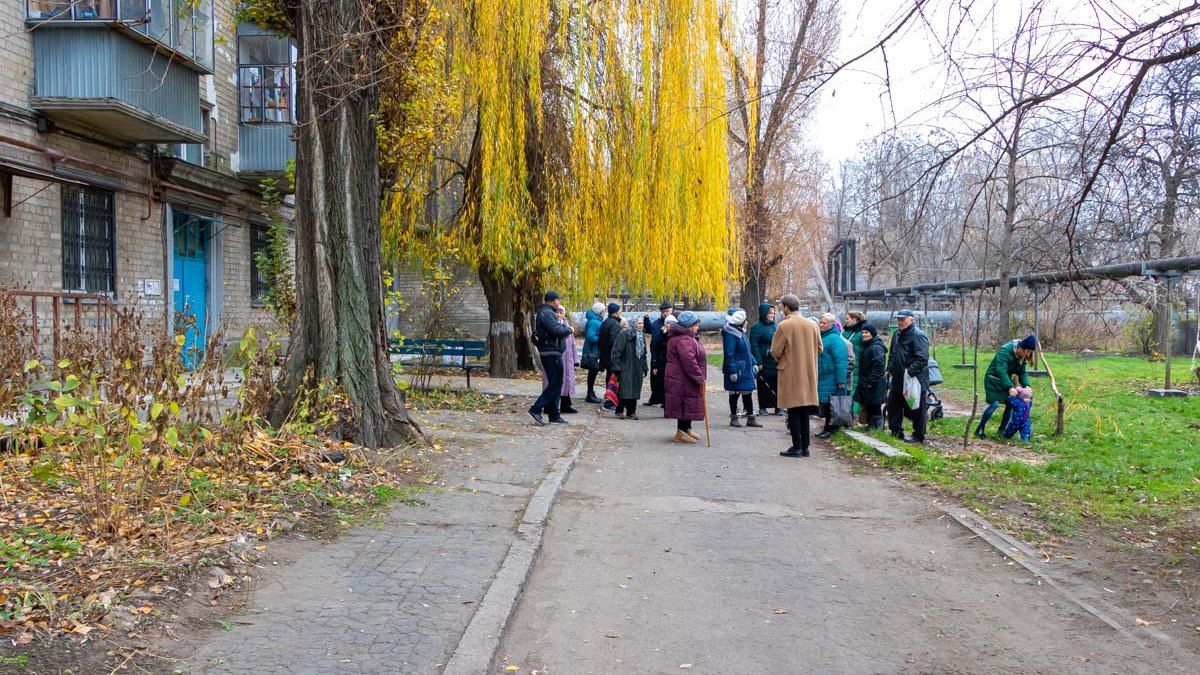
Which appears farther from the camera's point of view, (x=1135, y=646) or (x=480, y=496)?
(x=480, y=496)

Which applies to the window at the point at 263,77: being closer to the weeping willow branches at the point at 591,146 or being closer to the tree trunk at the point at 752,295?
→ the weeping willow branches at the point at 591,146

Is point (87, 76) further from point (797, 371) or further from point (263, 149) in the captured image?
point (797, 371)

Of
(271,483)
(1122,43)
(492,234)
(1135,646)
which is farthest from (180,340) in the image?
(492,234)

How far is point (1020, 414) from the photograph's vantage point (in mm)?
11461

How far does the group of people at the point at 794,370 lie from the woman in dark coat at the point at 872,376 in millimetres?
13

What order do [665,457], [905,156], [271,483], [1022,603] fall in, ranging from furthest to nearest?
[665,457] < [905,156] < [271,483] < [1022,603]

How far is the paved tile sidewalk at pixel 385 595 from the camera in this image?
155 inches

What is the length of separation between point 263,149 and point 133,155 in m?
3.67

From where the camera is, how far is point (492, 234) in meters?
14.6

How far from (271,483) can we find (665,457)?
485 centimetres

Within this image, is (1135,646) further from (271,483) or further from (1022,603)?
(271,483)

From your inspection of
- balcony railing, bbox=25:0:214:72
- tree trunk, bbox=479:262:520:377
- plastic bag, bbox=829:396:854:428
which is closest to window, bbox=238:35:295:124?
balcony railing, bbox=25:0:214:72

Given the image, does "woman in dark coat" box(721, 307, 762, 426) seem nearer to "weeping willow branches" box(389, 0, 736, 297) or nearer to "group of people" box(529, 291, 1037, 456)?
"group of people" box(529, 291, 1037, 456)

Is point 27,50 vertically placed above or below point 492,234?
above
